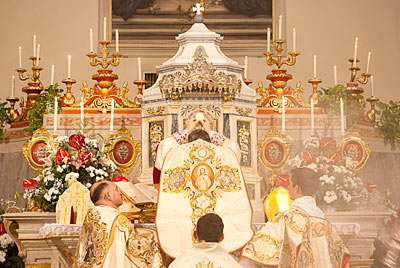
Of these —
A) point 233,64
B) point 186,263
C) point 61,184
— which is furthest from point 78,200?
point 186,263

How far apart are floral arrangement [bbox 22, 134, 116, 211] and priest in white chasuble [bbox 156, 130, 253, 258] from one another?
1614mm

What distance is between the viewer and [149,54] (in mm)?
16750

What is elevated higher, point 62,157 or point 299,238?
point 62,157

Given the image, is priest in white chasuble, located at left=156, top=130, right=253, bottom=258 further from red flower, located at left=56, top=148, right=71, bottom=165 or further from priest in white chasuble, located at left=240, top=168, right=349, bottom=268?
red flower, located at left=56, top=148, right=71, bottom=165

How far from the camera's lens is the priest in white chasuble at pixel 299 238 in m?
8.78

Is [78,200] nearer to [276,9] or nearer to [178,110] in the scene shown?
[178,110]

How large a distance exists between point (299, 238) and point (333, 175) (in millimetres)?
2099

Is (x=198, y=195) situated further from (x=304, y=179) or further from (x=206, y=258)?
(x=206, y=258)

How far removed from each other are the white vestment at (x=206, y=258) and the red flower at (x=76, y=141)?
3.33 m

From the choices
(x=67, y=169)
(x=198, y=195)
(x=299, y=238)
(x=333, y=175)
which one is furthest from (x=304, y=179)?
(x=67, y=169)

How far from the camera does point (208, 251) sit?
302 inches

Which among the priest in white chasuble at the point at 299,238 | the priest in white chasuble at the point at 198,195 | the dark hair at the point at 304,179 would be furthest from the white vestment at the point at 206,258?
the dark hair at the point at 304,179

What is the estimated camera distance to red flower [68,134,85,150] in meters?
10.8

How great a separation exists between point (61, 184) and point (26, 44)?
6306 millimetres
